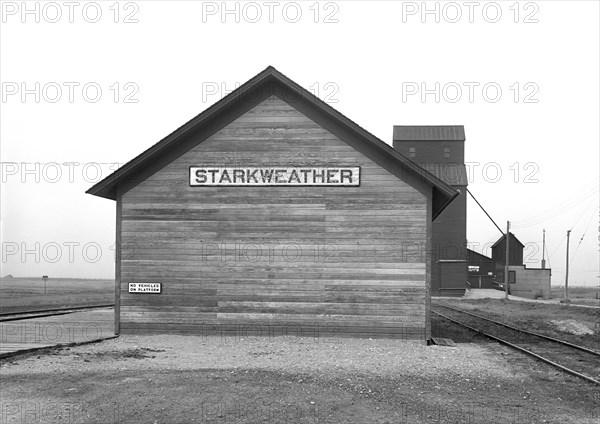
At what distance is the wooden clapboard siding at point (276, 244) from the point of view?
669 inches

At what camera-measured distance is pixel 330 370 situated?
12016 millimetres

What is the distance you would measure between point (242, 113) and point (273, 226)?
3656mm

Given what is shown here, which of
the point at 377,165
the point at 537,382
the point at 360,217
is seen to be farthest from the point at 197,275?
the point at 537,382

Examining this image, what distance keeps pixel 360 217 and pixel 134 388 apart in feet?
29.8

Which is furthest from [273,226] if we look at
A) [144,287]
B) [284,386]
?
[284,386]

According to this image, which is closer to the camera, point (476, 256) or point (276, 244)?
point (276, 244)

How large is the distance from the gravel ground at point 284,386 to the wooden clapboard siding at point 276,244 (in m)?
2.02

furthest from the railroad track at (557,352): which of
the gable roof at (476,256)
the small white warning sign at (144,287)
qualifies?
the gable roof at (476,256)

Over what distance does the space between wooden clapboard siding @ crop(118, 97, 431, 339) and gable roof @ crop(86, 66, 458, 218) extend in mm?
218

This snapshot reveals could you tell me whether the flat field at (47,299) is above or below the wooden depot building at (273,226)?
below

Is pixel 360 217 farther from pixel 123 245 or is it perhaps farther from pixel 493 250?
pixel 493 250

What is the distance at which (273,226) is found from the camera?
57.2 ft

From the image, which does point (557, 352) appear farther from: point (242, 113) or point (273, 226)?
point (242, 113)

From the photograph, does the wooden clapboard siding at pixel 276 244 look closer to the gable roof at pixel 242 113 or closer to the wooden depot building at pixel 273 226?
the wooden depot building at pixel 273 226
